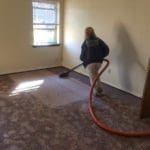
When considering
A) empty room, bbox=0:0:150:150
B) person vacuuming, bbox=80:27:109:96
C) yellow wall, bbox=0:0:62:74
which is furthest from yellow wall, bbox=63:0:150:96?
yellow wall, bbox=0:0:62:74

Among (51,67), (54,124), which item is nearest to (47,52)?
(51,67)

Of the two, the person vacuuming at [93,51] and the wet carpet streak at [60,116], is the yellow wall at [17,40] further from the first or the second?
the person vacuuming at [93,51]

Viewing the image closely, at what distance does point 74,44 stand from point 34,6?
1432 mm

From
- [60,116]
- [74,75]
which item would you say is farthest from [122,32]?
[60,116]

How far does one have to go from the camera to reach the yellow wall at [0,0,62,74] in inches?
183

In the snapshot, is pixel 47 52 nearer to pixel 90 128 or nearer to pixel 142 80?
pixel 142 80

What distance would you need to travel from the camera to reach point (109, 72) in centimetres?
445

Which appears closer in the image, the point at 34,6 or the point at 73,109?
the point at 73,109

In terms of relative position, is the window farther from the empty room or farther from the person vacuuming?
the person vacuuming

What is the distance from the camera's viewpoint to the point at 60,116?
3.03m

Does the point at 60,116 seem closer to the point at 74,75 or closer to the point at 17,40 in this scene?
the point at 74,75

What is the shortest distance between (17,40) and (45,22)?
940 mm

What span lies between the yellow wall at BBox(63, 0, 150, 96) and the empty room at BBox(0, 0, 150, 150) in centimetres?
2

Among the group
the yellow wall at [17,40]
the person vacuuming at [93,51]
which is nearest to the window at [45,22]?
the yellow wall at [17,40]
